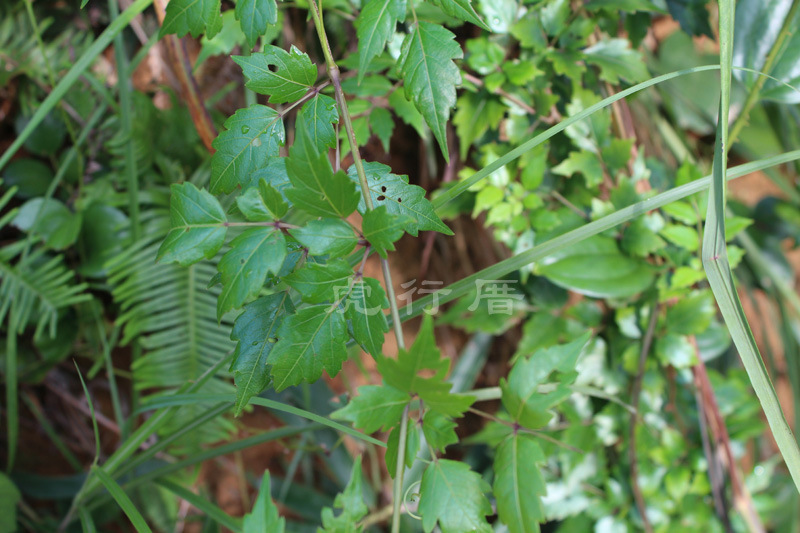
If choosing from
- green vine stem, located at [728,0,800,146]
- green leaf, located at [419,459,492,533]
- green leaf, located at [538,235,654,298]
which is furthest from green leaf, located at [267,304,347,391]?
green vine stem, located at [728,0,800,146]

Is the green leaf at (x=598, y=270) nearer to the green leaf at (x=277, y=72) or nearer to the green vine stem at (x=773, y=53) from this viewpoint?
the green vine stem at (x=773, y=53)

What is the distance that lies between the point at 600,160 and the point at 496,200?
0.53ft

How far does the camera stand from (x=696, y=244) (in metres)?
0.75

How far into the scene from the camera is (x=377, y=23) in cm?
46

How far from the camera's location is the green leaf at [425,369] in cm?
35

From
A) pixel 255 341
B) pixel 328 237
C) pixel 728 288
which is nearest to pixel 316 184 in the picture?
pixel 328 237

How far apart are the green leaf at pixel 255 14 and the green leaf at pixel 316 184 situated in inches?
5.1

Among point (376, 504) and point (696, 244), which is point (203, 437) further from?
point (696, 244)

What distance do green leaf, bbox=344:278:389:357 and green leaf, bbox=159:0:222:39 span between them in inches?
10.1

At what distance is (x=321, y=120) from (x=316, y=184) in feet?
0.31

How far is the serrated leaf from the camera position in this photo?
459 mm

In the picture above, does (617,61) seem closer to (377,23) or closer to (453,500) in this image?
(377,23)

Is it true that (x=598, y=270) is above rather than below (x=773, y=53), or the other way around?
below

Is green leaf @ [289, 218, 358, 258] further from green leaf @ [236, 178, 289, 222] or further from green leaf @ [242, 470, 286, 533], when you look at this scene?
green leaf @ [242, 470, 286, 533]
